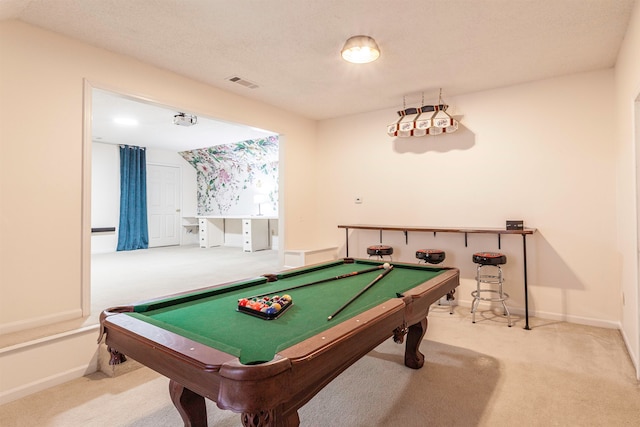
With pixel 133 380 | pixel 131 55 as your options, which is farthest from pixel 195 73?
pixel 133 380

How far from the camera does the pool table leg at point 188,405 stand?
5.25ft

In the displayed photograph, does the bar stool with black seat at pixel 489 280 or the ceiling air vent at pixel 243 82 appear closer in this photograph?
the bar stool with black seat at pixel 489 280

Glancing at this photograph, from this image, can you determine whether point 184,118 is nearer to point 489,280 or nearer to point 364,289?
point 364,289

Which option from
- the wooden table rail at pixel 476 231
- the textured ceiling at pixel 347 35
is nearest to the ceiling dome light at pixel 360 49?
the textured ceiling at pixel 347 35

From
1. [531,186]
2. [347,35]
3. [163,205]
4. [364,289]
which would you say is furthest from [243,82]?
[163,205]

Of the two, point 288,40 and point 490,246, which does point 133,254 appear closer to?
point 288,40

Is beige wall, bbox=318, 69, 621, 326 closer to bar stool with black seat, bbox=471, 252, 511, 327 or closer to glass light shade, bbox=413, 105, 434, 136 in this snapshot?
bar stool with black seat, bbox=471, 252, 511, 327

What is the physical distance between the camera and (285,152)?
4.69 m

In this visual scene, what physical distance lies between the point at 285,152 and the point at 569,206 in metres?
3.41

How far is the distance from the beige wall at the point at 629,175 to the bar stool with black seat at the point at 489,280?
90cm

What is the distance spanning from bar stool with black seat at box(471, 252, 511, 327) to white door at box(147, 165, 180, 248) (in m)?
7.55

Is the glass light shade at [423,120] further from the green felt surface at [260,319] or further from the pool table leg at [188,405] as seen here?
the pool table leg at [188,405]

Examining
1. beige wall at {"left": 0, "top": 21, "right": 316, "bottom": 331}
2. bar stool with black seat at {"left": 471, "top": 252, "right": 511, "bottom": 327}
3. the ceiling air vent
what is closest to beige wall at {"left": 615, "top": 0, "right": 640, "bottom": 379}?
bar stool with black seat at {"left": 471, "top": 252, "right": 511, "bottom": 327}

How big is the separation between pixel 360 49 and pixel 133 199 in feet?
23.2
